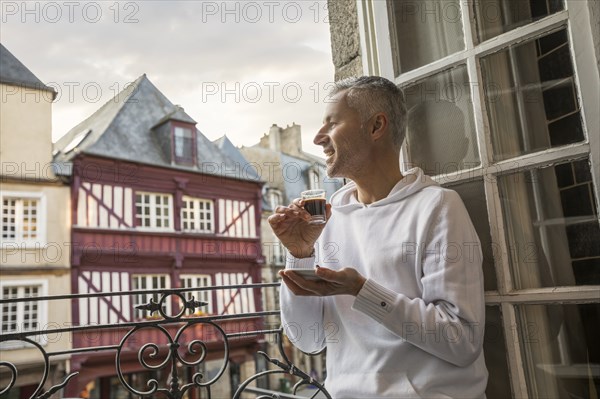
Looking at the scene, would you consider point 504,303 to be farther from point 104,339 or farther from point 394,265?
point 104,339

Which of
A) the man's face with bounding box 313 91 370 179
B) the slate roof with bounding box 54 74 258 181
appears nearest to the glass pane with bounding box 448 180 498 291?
the man's face with bounding box 313 91 370 179

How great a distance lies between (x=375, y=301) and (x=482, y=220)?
44 cm

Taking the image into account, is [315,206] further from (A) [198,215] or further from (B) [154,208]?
(A) [198,215]

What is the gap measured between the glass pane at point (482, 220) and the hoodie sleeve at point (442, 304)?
9.9 inches

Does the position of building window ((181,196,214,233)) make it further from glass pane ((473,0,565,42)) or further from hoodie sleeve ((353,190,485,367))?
hoodie sleeve ((353,190,485,367))

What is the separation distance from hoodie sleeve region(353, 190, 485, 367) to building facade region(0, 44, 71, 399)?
11.2 meters

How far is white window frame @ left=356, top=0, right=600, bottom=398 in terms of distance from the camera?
0.94 metres

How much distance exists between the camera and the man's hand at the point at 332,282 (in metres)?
0.80

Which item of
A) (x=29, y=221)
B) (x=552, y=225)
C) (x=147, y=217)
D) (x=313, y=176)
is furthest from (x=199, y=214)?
(x=552, y=225)

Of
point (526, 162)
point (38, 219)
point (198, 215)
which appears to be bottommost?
point (526, 162)

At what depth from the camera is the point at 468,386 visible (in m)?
0.83

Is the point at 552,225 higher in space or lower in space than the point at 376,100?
lower

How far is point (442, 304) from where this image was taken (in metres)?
0.82

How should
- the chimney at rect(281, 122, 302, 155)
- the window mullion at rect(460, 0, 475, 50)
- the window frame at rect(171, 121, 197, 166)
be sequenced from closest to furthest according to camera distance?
the window mullion at rect(460, 0, 475, 50), the window frame at rect(171, 121, 197, 166), the chimney at rect(281, 122, 302, 155)
